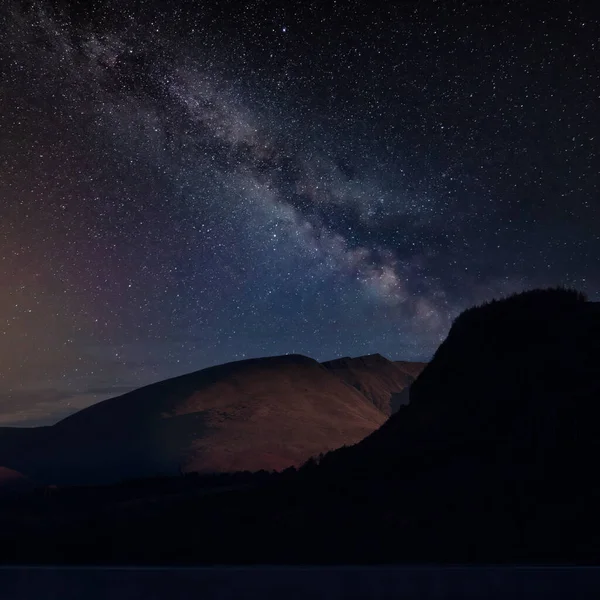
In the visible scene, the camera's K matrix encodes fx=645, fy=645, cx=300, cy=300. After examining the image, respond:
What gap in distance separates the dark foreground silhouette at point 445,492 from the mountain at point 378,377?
67.7 meters

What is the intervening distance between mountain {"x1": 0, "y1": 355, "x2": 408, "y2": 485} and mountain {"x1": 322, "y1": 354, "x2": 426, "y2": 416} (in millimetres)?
9897

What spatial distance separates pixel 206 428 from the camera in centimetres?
6881

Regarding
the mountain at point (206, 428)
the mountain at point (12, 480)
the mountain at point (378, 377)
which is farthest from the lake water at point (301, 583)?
the mountain at point (378, 377)

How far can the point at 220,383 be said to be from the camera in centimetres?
8600

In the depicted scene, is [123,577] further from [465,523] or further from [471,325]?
[471,325]

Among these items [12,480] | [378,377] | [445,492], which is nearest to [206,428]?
[12,480]

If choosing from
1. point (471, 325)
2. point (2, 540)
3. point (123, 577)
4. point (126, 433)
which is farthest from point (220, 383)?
point (123, 577)

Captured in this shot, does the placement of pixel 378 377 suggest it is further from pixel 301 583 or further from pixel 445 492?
pixel 301 583

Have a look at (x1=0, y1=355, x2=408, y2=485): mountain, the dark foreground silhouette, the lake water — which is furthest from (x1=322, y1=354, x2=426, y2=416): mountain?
the lake water

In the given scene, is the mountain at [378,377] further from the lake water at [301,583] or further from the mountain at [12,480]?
the lake water at [301,583]

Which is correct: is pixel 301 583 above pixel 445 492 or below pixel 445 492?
above

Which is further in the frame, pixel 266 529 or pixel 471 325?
pixel 471 325

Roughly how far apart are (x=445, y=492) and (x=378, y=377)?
90022mm

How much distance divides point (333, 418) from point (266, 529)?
55.9 meters
